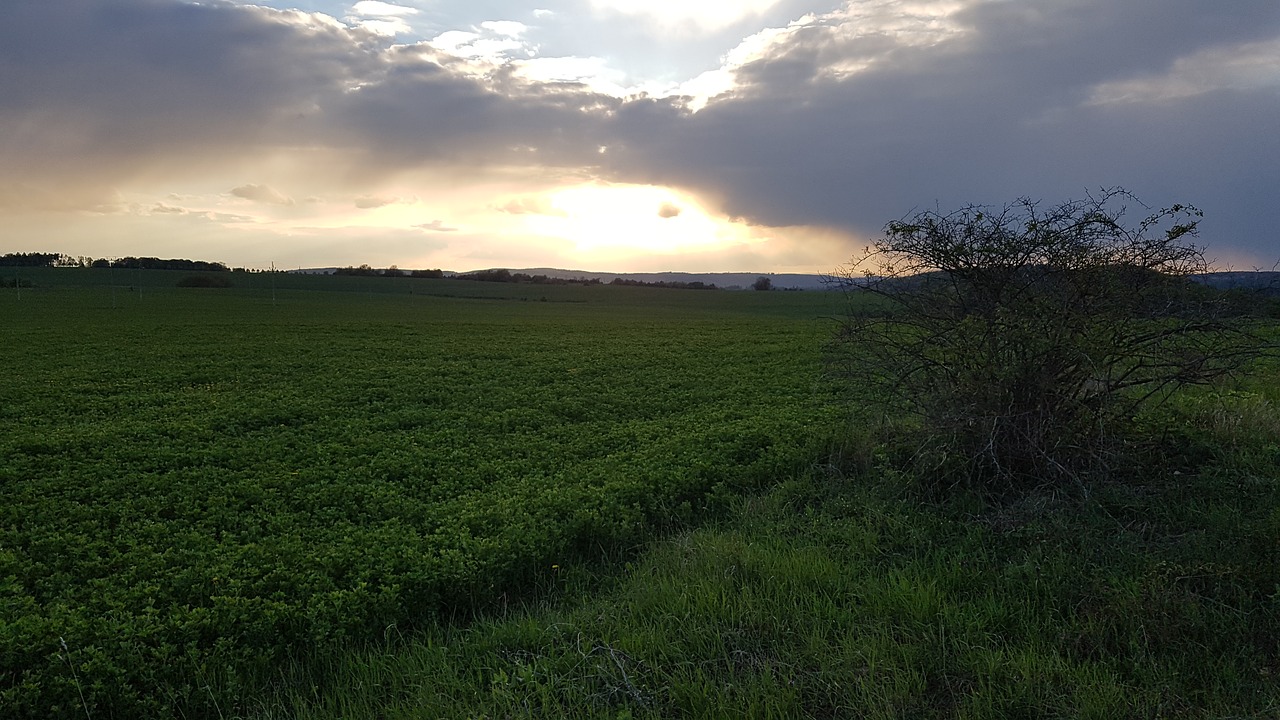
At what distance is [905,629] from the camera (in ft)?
15.4

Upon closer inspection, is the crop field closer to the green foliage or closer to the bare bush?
the bare bush

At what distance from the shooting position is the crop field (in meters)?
4.88

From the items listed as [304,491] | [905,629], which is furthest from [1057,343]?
[304,491]

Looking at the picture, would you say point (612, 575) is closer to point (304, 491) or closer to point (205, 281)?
point (304, 491)

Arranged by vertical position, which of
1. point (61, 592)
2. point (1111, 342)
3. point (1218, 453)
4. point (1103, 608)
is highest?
point (1111, 342)

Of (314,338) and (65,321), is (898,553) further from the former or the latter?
(65,321)

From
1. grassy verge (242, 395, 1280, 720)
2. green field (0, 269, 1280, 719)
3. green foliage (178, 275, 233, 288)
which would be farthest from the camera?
green foliage (178, 275, 233, 288)

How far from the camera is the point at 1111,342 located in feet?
22.8

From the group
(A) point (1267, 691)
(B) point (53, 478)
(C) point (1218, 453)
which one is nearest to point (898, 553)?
(A) point (1267, 691)

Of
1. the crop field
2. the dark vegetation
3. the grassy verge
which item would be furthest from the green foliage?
the grassy verge

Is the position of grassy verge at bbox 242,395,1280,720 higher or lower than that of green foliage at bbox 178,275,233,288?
lower

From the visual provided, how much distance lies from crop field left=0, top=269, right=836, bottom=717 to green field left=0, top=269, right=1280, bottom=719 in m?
0.04

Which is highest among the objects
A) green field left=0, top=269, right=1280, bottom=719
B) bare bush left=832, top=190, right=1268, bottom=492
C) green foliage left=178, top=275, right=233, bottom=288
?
green foliage left=178, top=275, right=233, bottom=288

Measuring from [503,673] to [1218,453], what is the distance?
792 centimetres
